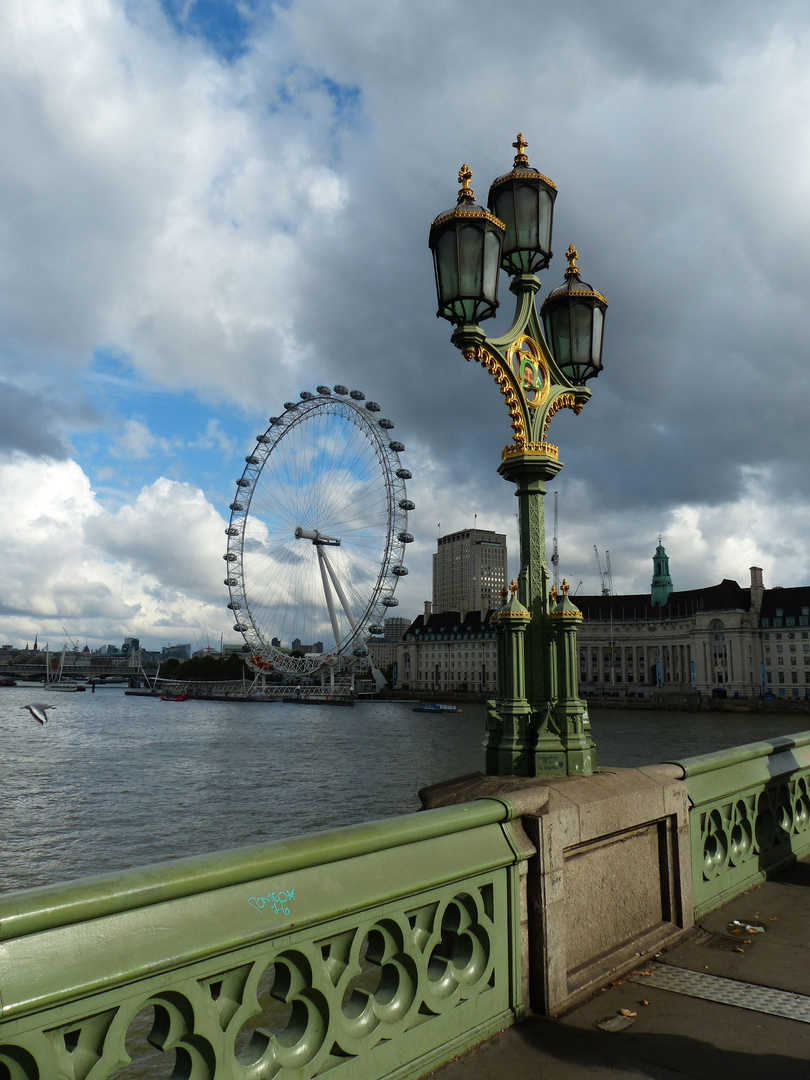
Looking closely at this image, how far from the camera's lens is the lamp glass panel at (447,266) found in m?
5.69

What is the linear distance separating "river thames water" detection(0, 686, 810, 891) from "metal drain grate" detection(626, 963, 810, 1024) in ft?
41.8

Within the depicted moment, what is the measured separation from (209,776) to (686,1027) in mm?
34692

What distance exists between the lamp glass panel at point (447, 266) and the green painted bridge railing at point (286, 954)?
3.72 metres

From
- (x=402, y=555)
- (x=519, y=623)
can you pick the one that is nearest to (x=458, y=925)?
(x=519, y=623)

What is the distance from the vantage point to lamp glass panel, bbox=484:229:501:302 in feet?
18.5

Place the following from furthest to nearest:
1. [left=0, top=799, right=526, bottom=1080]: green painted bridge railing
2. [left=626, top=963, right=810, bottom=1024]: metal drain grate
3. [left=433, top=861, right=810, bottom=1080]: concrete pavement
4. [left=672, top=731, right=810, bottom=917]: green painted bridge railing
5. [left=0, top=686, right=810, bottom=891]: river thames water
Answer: [left=0, top=686, right=810, bottom=891]: river thames water
[left=672, top=731, right=810, bottom=917]: green painted bridge railing
[left=626, top=963, right=810, bottom=1024]: metal drain grate
[left=433, top=861, right=810, bottom=1080]: concrete pavement
[left=0, top=799, right=526, bottom=1080]: green painted bridge railing

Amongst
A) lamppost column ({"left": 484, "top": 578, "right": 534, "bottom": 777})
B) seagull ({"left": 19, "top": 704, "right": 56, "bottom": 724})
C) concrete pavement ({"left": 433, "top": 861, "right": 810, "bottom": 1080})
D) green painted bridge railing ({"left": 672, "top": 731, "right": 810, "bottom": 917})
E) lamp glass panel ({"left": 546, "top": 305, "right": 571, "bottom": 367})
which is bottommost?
seagull ({"left": 19, "top": 704, "right": 56, "bottom": 724})

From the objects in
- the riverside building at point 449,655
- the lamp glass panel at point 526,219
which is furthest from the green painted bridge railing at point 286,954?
the riverside building at point 449,655

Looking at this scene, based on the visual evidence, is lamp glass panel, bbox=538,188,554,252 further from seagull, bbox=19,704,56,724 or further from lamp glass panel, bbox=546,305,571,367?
seagull, bbox=19,704,56,724

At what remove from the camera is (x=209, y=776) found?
3556 cm

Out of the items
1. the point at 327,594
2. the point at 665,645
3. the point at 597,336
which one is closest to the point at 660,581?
the point at 665,645

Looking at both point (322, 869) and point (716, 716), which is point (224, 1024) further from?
point (716, 716)

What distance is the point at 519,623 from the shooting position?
5508 mm

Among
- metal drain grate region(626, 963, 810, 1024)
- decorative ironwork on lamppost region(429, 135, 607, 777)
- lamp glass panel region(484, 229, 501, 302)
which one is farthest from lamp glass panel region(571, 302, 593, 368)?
metal drain grate region(626, 963, 810, 1024)
